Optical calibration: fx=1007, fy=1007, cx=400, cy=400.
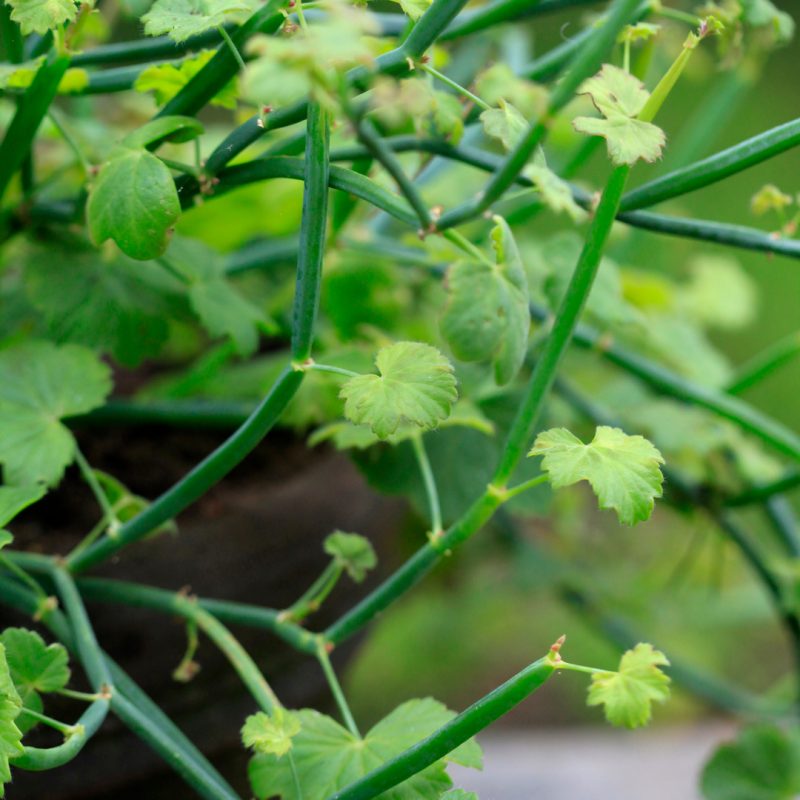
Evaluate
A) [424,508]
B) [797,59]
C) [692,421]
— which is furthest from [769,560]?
[797,59]

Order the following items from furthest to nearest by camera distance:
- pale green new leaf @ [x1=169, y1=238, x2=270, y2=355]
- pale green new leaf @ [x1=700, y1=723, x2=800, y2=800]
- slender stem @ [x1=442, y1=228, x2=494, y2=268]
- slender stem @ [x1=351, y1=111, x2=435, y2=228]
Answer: pale green new leaf @ [x1=700, y1=723, x2=800, y2=800]
pale green new leaf @ [x1=169, y1=238, x2=270, y2=355]
slender stem @ [x1=442, y1=228, x2=494, y2=268]
slender stem @ [x1=351, y1=111, x2=435, y2=228]

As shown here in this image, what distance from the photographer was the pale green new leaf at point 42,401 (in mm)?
439

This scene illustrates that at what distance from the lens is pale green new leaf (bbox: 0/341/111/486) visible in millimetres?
439

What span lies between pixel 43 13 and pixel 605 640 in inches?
31.1

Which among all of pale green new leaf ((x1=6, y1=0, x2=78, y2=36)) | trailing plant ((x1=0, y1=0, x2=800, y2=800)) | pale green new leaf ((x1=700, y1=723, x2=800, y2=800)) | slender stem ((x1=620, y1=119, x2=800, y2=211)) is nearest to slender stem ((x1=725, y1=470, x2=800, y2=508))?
trailing plant ((x1=0, y1=0, x2=800, y2=800))

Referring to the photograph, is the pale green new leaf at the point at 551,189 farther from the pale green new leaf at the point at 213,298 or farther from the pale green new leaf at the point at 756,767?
the pale green new leaf at the point at 756,767

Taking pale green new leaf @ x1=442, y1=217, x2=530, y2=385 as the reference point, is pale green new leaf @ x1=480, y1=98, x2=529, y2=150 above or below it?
above

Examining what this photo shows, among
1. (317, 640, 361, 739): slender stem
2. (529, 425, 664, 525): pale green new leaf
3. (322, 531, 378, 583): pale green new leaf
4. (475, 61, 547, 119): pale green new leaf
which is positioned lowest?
(317, 640, 361, 739): slender stem

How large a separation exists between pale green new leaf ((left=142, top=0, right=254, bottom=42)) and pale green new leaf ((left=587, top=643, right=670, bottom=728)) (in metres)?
0.27

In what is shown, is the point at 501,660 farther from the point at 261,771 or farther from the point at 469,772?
the point at 261,771

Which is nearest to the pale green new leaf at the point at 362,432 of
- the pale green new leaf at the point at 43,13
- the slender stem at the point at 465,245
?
the slender stem at the point at 465,245

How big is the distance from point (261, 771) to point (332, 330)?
358mm

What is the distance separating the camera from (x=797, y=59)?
6.30 ft

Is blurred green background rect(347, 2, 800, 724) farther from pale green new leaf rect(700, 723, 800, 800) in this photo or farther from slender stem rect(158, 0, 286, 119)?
slender stem rect(158, 0, 286, 119)
